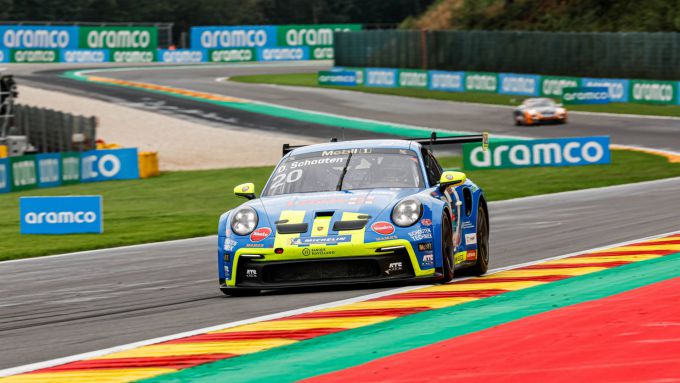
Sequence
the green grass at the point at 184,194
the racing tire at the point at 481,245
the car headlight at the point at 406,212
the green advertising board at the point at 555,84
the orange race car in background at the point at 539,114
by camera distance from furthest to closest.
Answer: the green advertising board at the point at 555,84 → the orange race car in background at the point at 539,114 → the green grass at the point at 184,194 → the racing tire at the point at 481,245 → the car headlight at the point at 406,212

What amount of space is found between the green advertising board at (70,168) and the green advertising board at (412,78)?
31621 millimetres

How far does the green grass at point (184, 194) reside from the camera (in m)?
19.6

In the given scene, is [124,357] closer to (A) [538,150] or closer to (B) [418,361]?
(B) [418,361]

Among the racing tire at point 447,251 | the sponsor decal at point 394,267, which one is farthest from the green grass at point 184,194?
the sponsor decal at point 394,267

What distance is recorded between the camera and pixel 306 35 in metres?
88.2

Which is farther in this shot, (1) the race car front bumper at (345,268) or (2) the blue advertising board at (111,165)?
(2) the blue advertising board at (111,165)

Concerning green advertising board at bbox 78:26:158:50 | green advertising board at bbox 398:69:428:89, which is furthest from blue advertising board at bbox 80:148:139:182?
green advertising board at bbox 78:26:158:50

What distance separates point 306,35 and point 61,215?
6844cm

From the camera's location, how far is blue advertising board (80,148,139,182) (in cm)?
3425

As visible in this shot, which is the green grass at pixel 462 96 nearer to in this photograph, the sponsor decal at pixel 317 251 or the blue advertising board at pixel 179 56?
the blue advertising board at pixel 179 56

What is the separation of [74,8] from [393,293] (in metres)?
86.4

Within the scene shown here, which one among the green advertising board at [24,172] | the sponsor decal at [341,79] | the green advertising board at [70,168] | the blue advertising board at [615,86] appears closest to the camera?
the green advertising board at [24,172]

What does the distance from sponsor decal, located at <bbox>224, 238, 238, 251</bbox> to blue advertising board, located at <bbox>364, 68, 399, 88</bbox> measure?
54582 mm

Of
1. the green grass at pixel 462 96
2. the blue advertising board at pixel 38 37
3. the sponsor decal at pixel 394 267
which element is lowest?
the green grass at pixel 462 96
